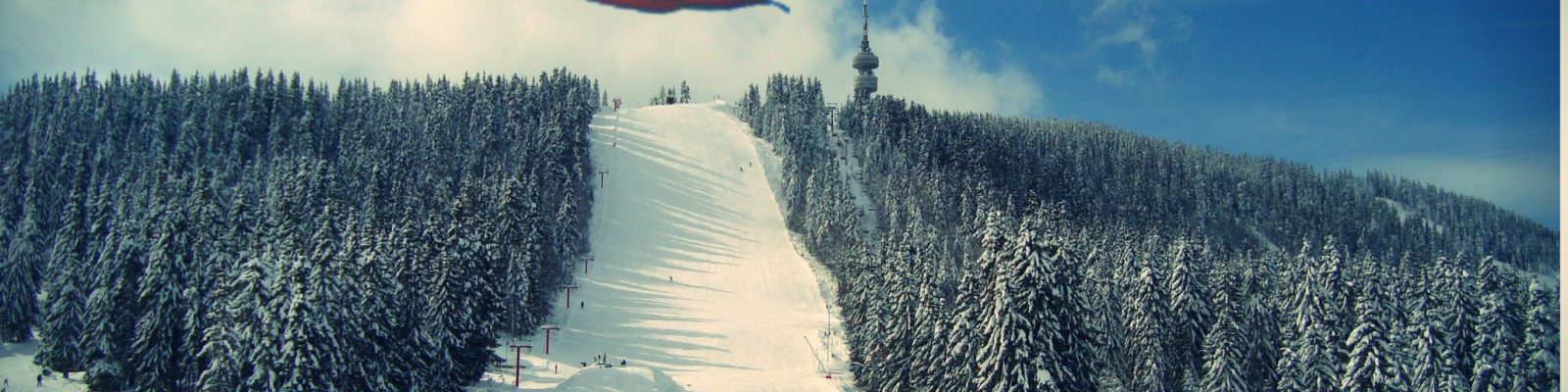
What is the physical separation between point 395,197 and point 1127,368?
6503 cm

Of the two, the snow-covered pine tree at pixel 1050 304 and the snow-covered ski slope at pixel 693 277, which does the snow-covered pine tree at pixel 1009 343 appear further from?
the snow-covered ski slope at pixel 693 277

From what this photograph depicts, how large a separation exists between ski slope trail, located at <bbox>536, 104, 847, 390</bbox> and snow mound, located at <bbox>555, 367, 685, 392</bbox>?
400 centimetres

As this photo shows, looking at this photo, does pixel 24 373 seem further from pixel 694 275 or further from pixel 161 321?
pixel 694 275

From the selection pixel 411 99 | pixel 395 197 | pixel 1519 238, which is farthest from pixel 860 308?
pixel 1519 238

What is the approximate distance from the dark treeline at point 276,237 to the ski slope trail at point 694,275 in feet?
16.3

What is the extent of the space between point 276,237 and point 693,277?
47.0 m

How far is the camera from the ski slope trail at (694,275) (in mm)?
67750

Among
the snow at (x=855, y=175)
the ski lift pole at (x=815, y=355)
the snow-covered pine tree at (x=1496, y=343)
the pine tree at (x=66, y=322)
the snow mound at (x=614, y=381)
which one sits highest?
the snow at (x=855, y=175)

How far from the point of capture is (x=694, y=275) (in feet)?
306

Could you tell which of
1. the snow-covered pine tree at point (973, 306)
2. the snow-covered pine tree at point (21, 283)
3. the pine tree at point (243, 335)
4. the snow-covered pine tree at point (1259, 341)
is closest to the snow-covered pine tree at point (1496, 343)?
the snow-covered pine tree at point (1259, 341)

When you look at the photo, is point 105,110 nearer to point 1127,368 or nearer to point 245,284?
point 245,284

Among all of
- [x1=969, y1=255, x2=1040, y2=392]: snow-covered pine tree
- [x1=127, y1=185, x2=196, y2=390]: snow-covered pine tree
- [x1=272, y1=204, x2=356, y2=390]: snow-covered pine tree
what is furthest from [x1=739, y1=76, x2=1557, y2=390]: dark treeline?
[x1=127, y1=185, x2=196, y2=390]: snow-covered pine tree

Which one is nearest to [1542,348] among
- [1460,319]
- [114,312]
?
[1460,319]

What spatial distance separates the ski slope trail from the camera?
6775 cm
